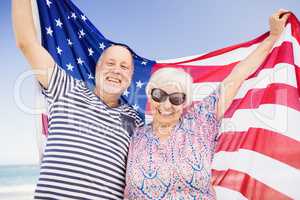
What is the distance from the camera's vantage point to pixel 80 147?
3.00m

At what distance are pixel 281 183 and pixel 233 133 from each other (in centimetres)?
66

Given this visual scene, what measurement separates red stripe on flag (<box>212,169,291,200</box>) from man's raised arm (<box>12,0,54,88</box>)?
1.88m

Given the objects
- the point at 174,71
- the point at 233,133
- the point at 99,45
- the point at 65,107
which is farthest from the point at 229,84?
the point at 99,45

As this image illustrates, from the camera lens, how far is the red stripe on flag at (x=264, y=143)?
3.71m

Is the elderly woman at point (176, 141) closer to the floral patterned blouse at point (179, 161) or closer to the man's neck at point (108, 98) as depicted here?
the floral patterned blouse at point (179, 161)

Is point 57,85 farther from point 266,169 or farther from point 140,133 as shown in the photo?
point 266,169

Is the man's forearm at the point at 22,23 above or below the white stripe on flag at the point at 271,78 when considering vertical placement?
below

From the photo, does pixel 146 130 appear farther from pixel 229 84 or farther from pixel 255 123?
pixel 255 123

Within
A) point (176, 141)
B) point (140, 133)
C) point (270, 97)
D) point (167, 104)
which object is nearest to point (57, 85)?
point (140, 133)

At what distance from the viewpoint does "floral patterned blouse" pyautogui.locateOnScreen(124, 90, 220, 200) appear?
2746 millimetres

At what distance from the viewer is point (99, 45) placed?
464 cm

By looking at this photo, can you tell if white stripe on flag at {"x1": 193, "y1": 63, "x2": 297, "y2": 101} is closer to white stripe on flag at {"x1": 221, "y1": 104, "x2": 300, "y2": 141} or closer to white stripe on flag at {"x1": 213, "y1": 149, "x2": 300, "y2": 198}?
white stripe on flag at {"x1": 221, "y1": 104, "x2": 300, "y2": 141}

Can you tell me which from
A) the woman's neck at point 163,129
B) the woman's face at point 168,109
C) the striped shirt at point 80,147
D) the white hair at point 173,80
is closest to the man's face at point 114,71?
the striped shirt at point 80,147

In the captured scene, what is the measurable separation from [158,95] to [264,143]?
52.4 inches
